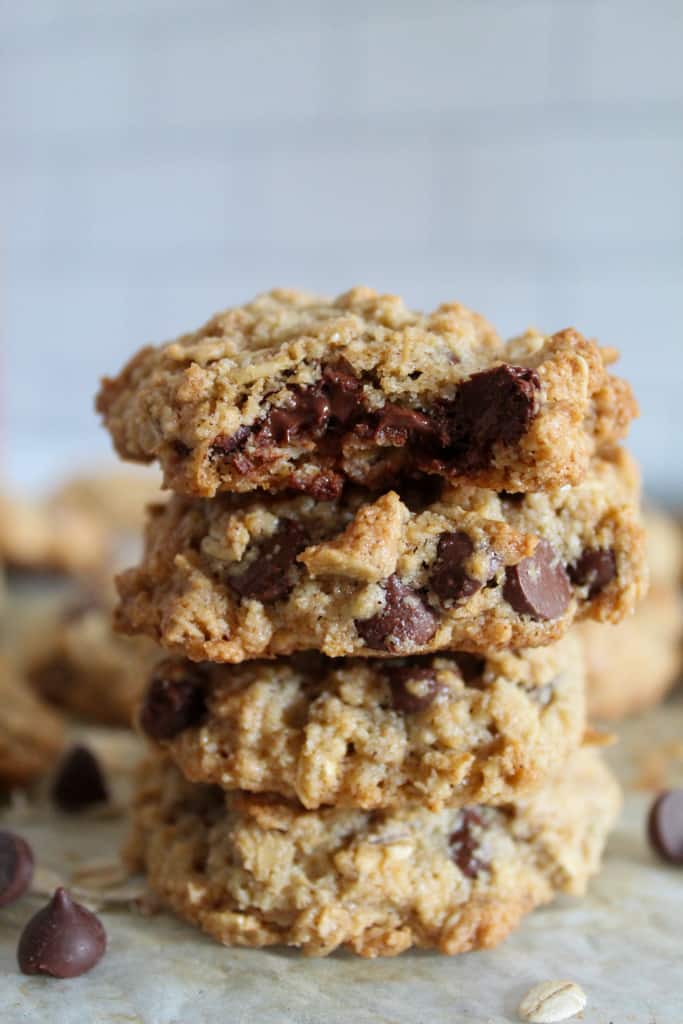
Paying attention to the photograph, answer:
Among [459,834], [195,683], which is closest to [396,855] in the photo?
[459,834]

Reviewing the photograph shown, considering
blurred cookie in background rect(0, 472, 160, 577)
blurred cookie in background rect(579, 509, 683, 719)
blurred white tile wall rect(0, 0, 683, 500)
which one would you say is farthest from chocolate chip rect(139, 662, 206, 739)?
blurred white tile wall rect(0, 0, 683, 500)

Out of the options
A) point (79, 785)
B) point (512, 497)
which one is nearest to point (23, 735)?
point (79, 785)

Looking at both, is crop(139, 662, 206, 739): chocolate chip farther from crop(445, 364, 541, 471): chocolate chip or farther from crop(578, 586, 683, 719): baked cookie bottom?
crop(578, 586, 683, 719): baked cookie bottom

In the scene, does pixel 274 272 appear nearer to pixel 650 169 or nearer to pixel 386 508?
pixel 650 169

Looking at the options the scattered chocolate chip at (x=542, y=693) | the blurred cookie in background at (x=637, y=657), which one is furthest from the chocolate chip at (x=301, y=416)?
the blurred cookie in background at (x=637, y=657)

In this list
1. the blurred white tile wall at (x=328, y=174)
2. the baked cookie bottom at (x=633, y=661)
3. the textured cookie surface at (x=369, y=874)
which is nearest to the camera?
the textured cookie surface at (x=369, y=874)

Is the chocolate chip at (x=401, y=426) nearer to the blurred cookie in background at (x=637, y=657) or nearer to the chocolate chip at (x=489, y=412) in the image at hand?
the chocolate chip at (x=489, y=412)

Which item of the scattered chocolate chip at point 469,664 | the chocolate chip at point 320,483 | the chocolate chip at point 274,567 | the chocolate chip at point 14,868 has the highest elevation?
the chocolate chip at point 320,483
